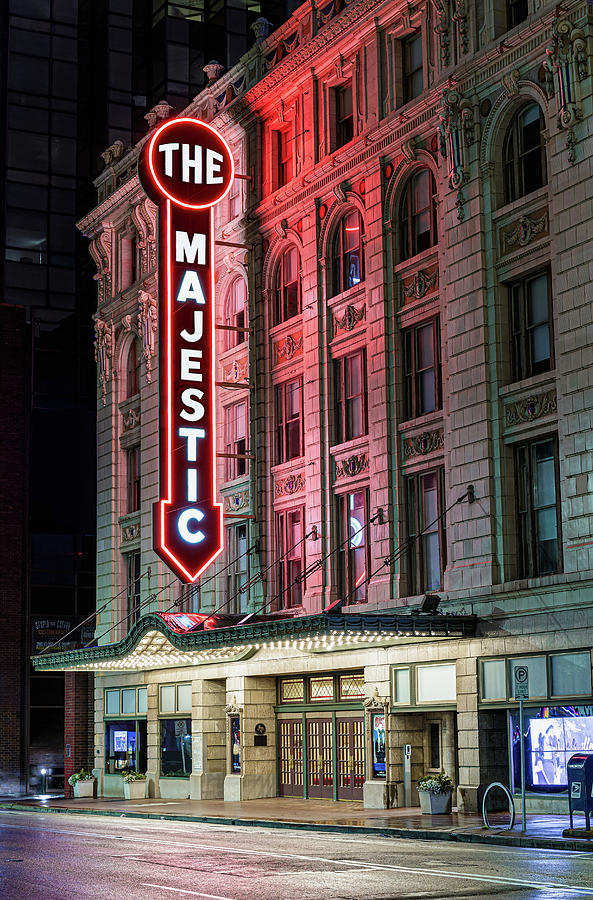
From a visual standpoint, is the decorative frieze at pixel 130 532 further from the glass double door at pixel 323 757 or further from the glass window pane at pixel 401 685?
the glass window pane at pixel 401 685

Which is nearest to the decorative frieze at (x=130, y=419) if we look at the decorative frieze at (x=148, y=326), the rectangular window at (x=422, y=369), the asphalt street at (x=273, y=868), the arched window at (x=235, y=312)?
the decorative frieze at (x=148, y=326)

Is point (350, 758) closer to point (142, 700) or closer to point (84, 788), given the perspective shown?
point (142, 700)

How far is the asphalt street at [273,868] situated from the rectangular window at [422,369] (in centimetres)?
1118

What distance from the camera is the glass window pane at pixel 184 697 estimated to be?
43.7 m

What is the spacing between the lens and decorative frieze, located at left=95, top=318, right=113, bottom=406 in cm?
5103

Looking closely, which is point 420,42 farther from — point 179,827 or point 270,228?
point 179,827

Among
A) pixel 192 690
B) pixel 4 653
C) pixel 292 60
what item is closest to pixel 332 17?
pixel 292 60

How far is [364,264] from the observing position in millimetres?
35656

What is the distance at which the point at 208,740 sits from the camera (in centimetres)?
4184

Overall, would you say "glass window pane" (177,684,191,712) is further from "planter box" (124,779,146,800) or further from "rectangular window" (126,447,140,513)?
"rectangular window" (126,447,140,513)

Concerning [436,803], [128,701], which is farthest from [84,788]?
[436,803]

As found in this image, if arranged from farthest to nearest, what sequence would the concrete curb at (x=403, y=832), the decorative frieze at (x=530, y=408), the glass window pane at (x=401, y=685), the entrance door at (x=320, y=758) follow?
the entrance door at (x=320, y=758)
the glass window pane at (x=401, y=685)
the decorative frieze at (x=530, y=408)
the concrete curb at (x=403, y=832)

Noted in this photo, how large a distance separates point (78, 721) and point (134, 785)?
438 inches

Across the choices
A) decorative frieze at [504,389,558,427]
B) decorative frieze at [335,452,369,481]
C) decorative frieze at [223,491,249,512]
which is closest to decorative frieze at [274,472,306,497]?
decorative frieze at [223,491,249,512]
